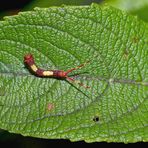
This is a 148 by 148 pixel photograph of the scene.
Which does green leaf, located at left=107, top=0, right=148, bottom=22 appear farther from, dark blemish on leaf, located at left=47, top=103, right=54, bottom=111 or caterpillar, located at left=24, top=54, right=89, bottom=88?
dark blemish on leaf, located at left=47, top=103, right=54, bottom=111

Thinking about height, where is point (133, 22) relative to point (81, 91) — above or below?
above

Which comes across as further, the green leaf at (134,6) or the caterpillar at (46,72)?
the green leaf at (134,6)

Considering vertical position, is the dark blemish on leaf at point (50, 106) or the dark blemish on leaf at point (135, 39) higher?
the dark blemish on leaf at point (135, 39)

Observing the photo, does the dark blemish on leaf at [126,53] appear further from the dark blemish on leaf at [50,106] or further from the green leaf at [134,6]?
the dark blemish on leaf at [50,106]

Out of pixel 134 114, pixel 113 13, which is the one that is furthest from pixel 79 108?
pixel 113 13

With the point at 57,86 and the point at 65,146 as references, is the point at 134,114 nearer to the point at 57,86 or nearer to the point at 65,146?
the point at 57,86

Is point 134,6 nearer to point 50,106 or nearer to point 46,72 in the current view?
point 46,72

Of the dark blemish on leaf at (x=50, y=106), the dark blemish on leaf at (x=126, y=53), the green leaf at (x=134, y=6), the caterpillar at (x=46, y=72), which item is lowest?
the dark blemish on leaf at (x=50, y=106)

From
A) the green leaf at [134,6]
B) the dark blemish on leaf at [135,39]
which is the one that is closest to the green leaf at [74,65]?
the dark blemish on leaf at [135,39]

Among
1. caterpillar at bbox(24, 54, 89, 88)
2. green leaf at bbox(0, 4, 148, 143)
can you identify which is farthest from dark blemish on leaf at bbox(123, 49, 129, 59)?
caterpillar at bbox(24, 54, 89, 88)
